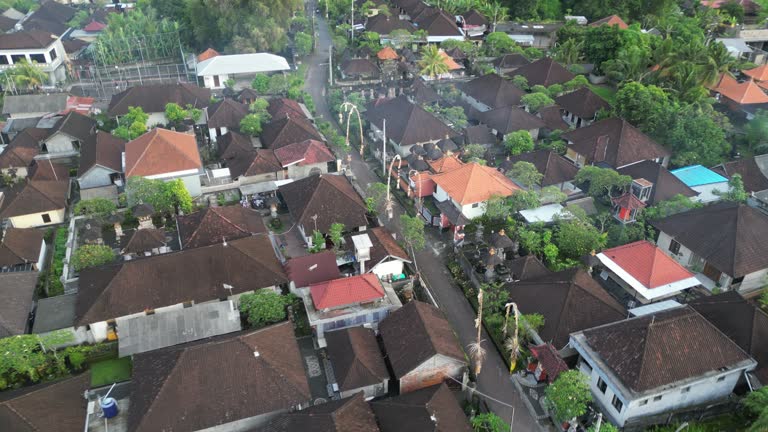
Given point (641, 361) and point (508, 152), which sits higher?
point (641, 361)

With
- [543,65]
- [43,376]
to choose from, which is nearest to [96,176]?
[43,376]

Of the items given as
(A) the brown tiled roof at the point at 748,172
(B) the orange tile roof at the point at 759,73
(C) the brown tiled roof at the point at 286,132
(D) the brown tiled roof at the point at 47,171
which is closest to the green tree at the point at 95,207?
(D) the brown tiled roof at the point at 47,171

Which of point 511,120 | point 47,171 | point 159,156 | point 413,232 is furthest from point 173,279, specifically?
point 511,120

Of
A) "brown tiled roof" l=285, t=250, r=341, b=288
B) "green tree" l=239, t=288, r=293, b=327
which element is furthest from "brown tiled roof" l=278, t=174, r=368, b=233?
"green tree" l=239, t=288, r=293, b=327

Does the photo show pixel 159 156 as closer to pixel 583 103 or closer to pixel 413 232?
pixel 413 232

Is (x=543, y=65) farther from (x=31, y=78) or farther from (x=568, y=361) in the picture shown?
(x=31, y=78)

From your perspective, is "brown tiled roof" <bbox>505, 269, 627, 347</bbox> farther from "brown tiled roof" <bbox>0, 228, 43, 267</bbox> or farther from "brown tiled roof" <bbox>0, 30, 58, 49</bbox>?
"brown tiled roof" <bbox>0, 30, 58, 49</bbox>
